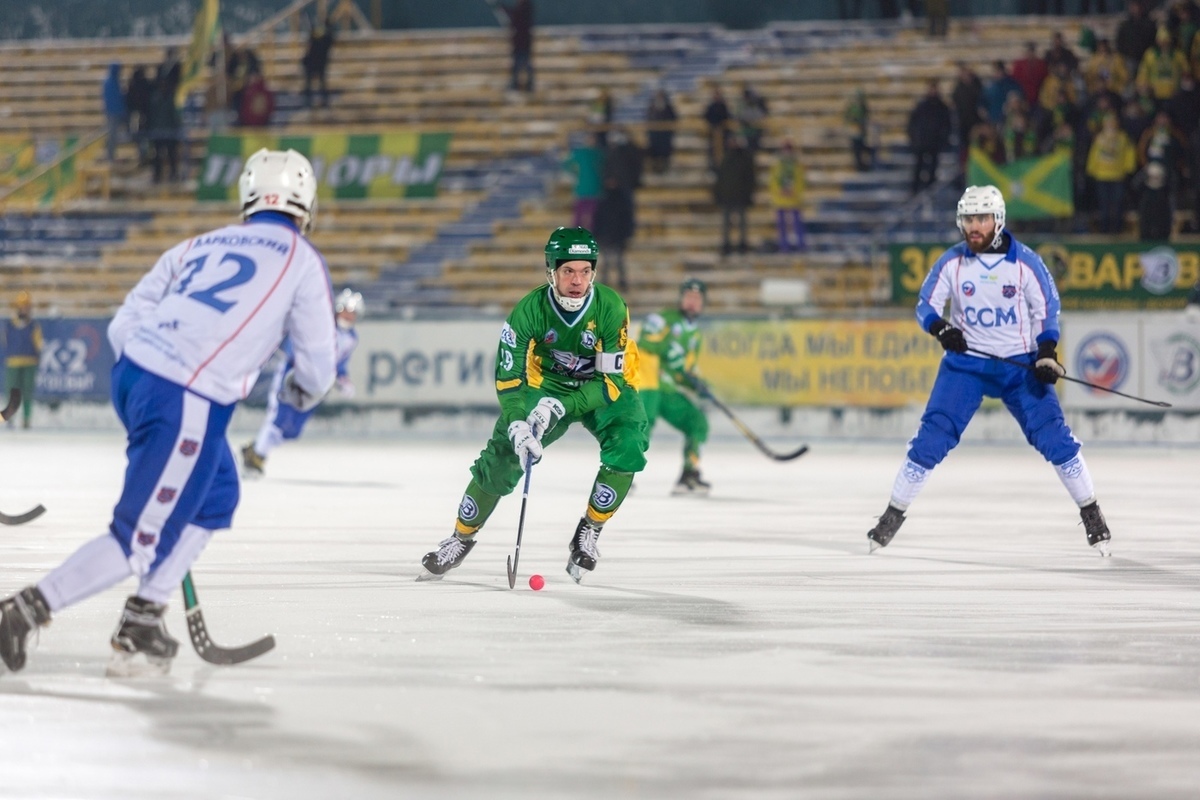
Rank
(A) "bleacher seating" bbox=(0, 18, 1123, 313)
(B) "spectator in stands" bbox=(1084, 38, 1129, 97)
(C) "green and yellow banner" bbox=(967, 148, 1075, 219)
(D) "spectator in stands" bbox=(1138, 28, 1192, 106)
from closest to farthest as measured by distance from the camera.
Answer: (C) "green and yellow banner" bbox=(967, 148, 1075, 219)
(D) "spectator in stands" bbox=(1138, 28, 1192, 106)
(B) "spectator in stands" bbox=(1084, 38, 1129, 97)
(A) "bleacher seating" bbox=(0, 18, 1123, 313)

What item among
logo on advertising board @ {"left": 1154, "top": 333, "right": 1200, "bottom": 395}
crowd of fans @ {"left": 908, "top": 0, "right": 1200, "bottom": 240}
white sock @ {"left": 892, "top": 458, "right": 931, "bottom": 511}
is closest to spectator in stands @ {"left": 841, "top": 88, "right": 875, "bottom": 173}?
crowd of fans @ {"left": 908, "top": 0, "right": 1200, "bottom": 240}

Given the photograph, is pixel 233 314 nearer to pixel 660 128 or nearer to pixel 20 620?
pixel 20 620

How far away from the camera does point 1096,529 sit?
30.4 feet

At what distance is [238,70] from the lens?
2884 cm

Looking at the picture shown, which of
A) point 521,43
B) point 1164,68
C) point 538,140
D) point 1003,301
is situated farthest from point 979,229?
point 521,43

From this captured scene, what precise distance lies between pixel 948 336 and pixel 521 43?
20.6 meters

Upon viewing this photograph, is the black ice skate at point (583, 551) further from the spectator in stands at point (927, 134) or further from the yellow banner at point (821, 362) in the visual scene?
the spectator in stands at point (927, 134)

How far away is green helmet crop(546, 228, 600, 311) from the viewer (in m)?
7.66

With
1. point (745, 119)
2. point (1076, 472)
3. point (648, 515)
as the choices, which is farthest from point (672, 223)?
point (1076, 472)

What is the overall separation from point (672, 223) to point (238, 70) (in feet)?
26.4

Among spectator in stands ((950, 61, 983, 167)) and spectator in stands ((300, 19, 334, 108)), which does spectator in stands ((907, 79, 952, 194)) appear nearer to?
spectator in stands ((950, 61, 983, 167))

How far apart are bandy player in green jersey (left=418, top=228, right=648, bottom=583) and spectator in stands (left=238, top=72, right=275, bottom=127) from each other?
2109cm

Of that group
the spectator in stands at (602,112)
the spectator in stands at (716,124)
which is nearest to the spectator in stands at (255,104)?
the spectator in stands at (602,112)

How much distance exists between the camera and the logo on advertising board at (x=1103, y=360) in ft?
63.7
